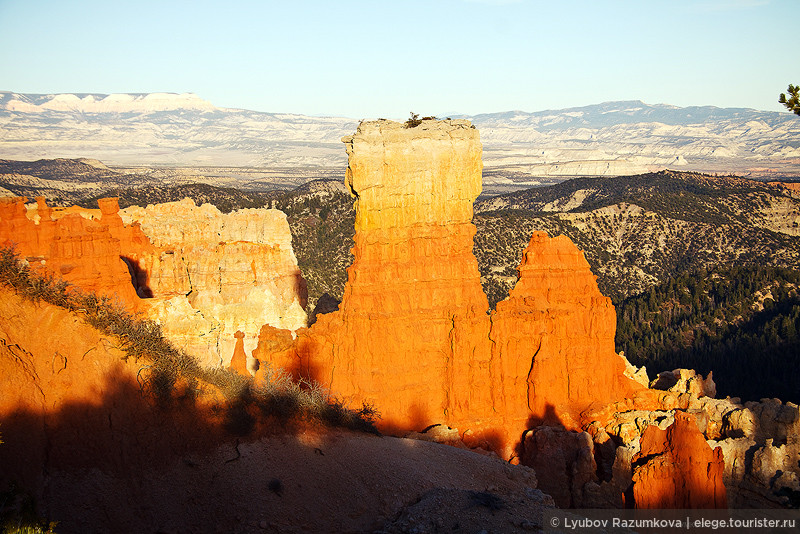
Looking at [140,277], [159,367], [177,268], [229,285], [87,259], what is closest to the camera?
[159,367]

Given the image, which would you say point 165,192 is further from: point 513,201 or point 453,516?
point 453,516

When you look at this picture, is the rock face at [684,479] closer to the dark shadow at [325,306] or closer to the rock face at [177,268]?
the rock face at [177,268]

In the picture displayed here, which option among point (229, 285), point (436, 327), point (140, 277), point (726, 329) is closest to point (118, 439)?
point (436, 327)

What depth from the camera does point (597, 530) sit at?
49.4 ft

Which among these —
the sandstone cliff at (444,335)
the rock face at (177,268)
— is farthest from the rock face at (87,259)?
the sandstone cliff at (444,335)

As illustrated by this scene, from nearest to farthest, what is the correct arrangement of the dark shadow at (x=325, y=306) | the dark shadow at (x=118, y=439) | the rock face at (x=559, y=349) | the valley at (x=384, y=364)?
1. the dark shadow at (x=118, y=439)
2. the valley at (x=384, y=364)
3. the rock face at (x=559, y=349)
4. the dark shadow at (x=325, y=306)

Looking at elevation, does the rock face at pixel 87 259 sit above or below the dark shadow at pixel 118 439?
above

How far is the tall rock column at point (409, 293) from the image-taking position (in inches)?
1033

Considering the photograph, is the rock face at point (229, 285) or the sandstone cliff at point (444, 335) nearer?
the sandstone cliff at point (444, 335)

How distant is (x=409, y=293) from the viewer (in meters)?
26.7

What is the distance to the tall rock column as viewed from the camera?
86.1 feet

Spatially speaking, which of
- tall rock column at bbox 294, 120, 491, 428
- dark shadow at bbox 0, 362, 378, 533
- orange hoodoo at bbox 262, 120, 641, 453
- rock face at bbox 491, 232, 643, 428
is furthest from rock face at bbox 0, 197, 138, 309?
rock face at bbox 491, 232, 643, 428

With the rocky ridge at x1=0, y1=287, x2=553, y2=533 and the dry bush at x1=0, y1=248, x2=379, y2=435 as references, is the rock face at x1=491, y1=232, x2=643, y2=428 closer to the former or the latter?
the rocky ridge at x1=0, y1=287, x2=553, y2=533

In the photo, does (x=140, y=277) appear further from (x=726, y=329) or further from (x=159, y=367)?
(x=726, y=329)
